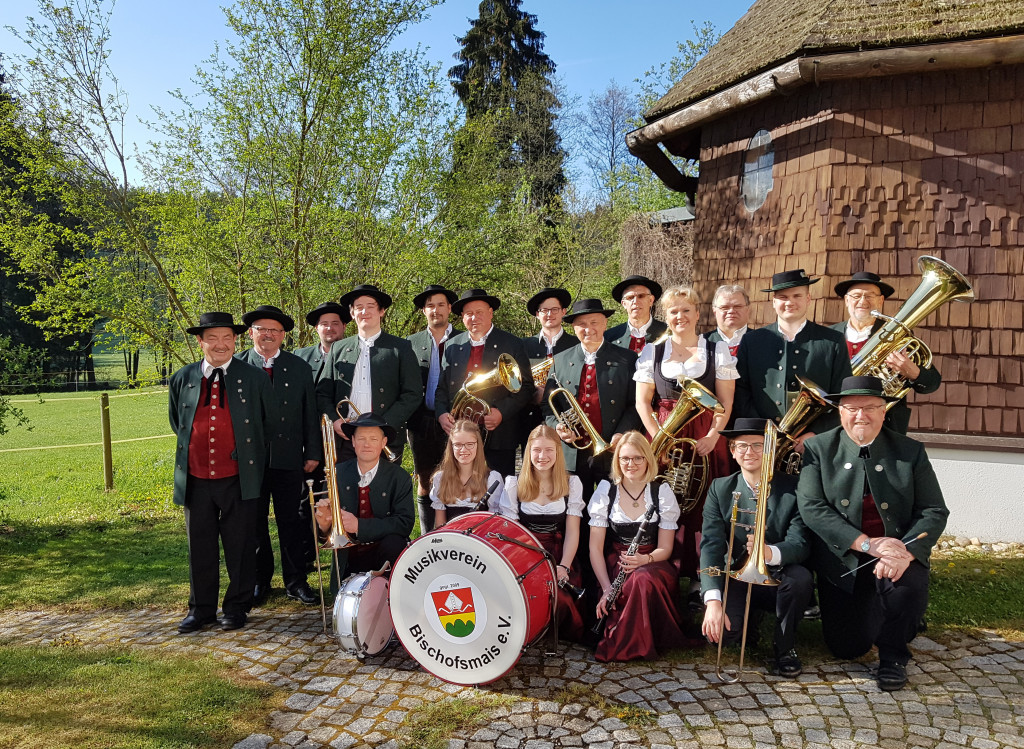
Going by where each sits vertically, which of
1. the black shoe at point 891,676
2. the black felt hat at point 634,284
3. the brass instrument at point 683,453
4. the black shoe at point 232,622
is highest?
the black felt hat at point 634,284

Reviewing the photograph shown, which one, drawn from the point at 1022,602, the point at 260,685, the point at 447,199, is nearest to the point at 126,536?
the point at 260,685

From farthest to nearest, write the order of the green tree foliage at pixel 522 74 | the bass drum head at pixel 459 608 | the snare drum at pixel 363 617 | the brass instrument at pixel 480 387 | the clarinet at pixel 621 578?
the green tree foliage at pixel 522 74 < the brass instrument at pixel 480 387 < the clarinet at pixel 621 578 < the snare drum at pixel 363 617 < the bass drum head at pixel 459 608

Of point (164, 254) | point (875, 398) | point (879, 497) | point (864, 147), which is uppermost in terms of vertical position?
point (864, 147)

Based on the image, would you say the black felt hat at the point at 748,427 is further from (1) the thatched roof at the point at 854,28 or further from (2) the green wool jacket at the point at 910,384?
(1) the thatched roof at the point at 854,28

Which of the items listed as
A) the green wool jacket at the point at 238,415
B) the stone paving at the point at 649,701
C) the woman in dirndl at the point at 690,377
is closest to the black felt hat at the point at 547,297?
the woman in dirndl at the point at 690,377

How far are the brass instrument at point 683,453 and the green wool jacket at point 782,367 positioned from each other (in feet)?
1.62

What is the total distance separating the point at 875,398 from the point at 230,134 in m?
8.39

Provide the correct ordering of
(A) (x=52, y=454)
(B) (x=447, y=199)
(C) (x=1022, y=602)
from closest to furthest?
(C) (x=1022, y=602)
(B) (x=447, y=199)
(A) (x=52, y=454)

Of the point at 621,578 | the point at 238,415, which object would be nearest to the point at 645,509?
the point at 621,578

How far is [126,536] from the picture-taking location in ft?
26.0

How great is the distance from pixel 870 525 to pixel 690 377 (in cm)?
141

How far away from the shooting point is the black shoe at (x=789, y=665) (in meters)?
4.00

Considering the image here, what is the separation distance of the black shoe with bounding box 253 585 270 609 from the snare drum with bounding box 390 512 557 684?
197 cm

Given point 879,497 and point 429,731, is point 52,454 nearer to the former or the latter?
point 429,731
